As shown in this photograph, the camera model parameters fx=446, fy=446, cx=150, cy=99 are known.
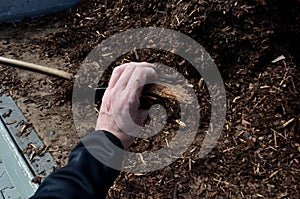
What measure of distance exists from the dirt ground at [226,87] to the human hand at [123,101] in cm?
81

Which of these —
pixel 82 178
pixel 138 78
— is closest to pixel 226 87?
pixel 138 78

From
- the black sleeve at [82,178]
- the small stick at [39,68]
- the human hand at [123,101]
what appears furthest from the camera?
the small stick at [39,68]

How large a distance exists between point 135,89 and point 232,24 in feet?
4.84

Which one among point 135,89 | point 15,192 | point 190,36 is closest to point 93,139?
point 135,89

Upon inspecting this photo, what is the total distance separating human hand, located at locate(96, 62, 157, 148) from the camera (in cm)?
160

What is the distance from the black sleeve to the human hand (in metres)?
0.09

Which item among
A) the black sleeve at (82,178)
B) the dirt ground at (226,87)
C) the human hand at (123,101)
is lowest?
the dirt ground at (226,87)

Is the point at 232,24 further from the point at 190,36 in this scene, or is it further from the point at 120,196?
the point at 120,196

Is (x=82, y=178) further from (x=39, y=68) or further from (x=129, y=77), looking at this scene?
(x=39, y=68)

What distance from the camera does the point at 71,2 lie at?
419 centimetres

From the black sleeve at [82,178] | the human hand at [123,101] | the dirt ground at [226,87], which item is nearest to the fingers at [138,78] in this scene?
the human hand at [123,101]

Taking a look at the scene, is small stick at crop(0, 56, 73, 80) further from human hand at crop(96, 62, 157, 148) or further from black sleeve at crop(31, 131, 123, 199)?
black sleeve at crop(31, 131, 123, 199)

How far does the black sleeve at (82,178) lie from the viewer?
4.62 ft

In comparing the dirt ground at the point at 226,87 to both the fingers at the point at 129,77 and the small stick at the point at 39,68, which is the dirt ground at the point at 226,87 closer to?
the small stick at the point at 39,68
